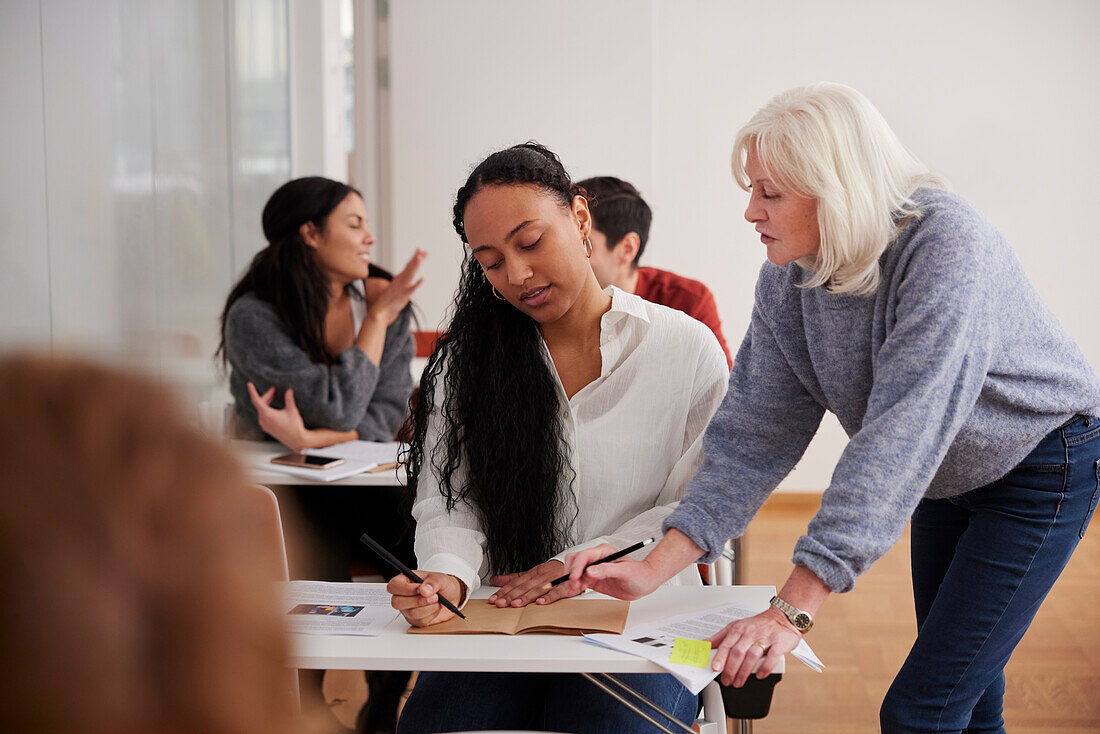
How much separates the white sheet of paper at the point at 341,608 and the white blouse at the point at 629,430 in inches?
6.5

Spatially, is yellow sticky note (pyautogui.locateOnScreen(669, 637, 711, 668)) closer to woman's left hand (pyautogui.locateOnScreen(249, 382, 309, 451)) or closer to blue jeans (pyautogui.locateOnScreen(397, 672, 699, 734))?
blue jeans (pyautogui.locateOnScreen(397, 672, 699, 734))

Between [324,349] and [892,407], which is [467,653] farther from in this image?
[324,349]

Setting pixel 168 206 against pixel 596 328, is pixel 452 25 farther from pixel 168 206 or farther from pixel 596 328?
pixel 596 328

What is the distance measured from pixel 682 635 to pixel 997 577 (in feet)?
1.53

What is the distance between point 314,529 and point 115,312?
Result: 778mm

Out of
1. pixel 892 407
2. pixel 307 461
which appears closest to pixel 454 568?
pixel 892 407

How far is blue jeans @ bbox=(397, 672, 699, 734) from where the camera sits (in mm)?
1354

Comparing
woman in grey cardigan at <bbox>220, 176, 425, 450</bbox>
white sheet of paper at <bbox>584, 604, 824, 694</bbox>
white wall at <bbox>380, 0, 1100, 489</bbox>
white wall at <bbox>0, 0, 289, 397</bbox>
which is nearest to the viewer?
white sheet of paper at <bbox>584, 604, 824, 694</bbox>

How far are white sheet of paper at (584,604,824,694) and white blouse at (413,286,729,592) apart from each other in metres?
0.29

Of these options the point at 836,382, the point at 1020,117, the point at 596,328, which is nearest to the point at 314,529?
the point at 596,328

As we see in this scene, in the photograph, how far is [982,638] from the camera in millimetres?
1301

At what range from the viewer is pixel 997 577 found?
131 centimetres

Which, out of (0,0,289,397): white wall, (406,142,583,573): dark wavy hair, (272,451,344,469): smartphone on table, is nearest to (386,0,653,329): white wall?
(0,0,289,397): white wall

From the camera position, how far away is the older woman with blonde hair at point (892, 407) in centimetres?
117
